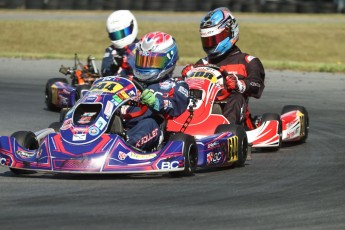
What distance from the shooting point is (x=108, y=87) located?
7.23 m

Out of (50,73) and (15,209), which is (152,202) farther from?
(50,73)

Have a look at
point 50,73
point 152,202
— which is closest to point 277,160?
point 152,202

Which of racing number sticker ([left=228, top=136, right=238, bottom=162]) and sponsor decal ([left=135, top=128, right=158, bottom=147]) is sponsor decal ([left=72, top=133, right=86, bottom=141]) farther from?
racing number sticker ([left=228, top=136, right=238, bottom=162])

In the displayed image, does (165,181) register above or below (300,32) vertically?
above

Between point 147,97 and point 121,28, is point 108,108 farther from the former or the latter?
point 121,28

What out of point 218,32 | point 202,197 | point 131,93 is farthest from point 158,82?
point 202,197

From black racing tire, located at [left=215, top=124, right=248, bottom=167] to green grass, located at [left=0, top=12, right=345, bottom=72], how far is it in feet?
44.9

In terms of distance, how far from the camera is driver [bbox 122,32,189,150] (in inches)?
293

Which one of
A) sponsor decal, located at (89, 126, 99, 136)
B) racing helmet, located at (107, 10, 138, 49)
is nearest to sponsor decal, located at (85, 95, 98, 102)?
sponsor decal, located at (89, 126, 99, 136)

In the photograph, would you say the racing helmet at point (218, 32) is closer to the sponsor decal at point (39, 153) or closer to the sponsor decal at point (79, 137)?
the sponsor decal at point (79, 137)

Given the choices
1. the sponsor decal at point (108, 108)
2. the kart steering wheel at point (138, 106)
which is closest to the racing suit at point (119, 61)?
the kart steering wheel at point (138, 106)

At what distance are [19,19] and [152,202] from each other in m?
21.4

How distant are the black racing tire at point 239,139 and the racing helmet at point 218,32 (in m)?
1.29

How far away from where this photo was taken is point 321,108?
1230 cm
